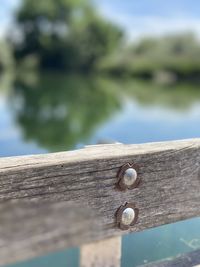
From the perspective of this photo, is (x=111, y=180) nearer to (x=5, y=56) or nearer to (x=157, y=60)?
(x=5, y=56)

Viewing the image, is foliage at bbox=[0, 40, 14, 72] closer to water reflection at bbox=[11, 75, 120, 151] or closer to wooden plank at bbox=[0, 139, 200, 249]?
water reflection at bbox=[11, 75, 120, 151]

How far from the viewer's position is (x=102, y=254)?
3.22 feet

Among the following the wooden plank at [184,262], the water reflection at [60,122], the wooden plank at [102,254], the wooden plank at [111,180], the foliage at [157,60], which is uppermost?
the foliage at [157,60]

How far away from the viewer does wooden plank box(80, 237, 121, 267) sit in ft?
3.11

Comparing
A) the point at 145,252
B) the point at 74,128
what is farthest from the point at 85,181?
the point at 74,128

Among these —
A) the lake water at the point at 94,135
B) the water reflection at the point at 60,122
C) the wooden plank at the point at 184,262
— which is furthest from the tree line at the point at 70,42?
the wooden plank at the point at 184,262

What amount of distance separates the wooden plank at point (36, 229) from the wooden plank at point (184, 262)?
0.45 meters

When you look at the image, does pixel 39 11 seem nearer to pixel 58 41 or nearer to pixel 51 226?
pixel 58 41

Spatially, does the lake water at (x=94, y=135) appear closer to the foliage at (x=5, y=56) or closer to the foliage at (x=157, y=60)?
the foliage at (x=157, y=60)

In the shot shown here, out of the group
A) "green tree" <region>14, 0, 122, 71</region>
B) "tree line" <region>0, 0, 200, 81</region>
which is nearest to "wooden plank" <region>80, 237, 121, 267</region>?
"tree line" <region>0, 0, 200, 81</region>

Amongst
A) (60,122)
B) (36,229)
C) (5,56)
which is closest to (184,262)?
(36,229)

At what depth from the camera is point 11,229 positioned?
681mm

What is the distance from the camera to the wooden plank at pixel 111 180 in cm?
92

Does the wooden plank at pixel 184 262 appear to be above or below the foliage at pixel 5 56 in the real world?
below
